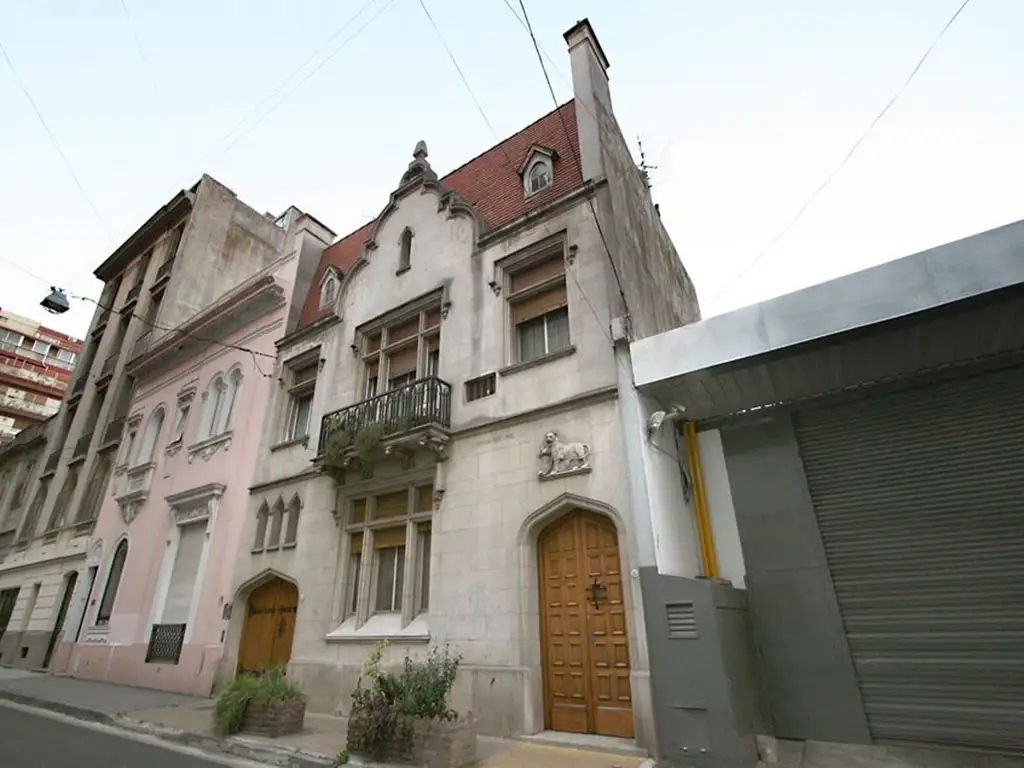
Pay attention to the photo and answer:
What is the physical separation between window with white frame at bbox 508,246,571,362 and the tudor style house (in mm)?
44

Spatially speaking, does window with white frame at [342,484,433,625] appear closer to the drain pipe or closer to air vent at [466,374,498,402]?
air vent at [466,374,498,402]

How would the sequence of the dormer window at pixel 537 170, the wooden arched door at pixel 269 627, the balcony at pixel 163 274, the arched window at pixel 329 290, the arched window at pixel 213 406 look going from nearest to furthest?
the wooden arched door at pixel 269 627 → the dormer window at pixel 537 170 → the arched window at pixel 329 290 → the arched window at pixel 213 406 → the balcony at pixel 163 274

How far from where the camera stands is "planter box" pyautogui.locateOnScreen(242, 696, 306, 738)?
25.5ft

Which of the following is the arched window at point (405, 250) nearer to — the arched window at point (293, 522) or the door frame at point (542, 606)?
the arched window at point (293, 522)

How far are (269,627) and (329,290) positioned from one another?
940 cm

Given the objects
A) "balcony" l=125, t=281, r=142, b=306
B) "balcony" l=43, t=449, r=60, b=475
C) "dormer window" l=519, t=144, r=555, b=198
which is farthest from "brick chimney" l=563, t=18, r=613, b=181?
"balcony" l=43, t=449, r=60, b=475

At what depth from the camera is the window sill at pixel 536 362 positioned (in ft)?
31.5

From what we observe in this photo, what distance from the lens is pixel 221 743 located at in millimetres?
7527

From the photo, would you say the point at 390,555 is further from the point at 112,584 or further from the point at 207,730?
the point at 112,584

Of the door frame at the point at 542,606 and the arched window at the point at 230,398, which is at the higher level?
the arched window at the point at 230,398

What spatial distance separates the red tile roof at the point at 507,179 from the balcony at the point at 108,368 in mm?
12796

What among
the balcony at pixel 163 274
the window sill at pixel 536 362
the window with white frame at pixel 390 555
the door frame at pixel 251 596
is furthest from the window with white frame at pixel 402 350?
the balcony at pixel 163 274

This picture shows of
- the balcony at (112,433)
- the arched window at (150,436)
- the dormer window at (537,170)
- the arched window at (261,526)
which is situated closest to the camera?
the dormer window at (537,170)

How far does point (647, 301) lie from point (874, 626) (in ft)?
23.1
